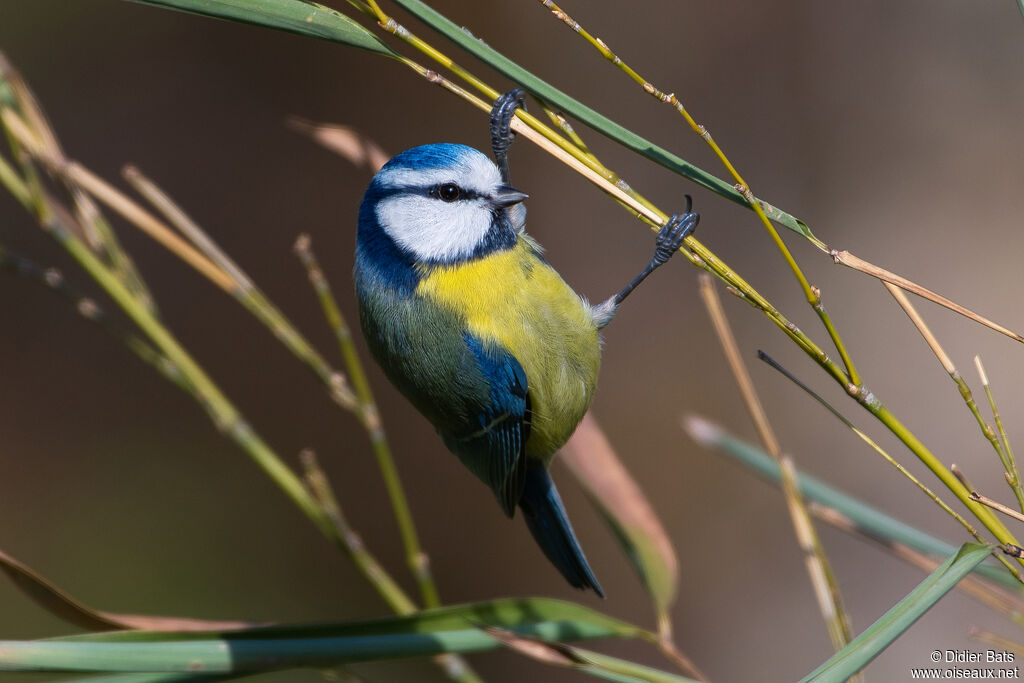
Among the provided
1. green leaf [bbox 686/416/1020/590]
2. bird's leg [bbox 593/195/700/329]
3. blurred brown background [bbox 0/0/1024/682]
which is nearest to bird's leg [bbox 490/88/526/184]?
bird's leg [bbox 593/195/700/329]

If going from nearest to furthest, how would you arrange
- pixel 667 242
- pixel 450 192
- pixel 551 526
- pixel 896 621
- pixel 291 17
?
pixel 896 621, pixel 291 17, pixel 667 242, pixel 450 192, pixel 551 526

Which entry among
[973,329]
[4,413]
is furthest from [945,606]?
[4,413]

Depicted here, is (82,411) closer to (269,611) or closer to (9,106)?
(269,611)

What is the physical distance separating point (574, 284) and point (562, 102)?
2530mm

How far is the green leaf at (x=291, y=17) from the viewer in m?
0.82

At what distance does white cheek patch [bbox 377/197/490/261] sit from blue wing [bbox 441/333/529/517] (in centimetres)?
14

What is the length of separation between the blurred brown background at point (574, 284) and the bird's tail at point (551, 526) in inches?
61.8

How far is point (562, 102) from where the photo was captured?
847 millimetres

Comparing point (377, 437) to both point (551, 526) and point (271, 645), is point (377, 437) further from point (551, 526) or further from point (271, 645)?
point (551, 526)

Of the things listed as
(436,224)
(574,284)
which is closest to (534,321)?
(436,224)

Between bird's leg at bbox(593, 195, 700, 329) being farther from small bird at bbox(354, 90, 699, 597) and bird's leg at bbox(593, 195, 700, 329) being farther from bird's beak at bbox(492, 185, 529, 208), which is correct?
bird's beak at bbox(492, 185, 529, 208)

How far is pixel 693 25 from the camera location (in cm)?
321

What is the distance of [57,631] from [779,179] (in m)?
2.77

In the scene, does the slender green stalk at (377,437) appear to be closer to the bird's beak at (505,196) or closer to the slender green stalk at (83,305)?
the slender green stalk at (83,305)
